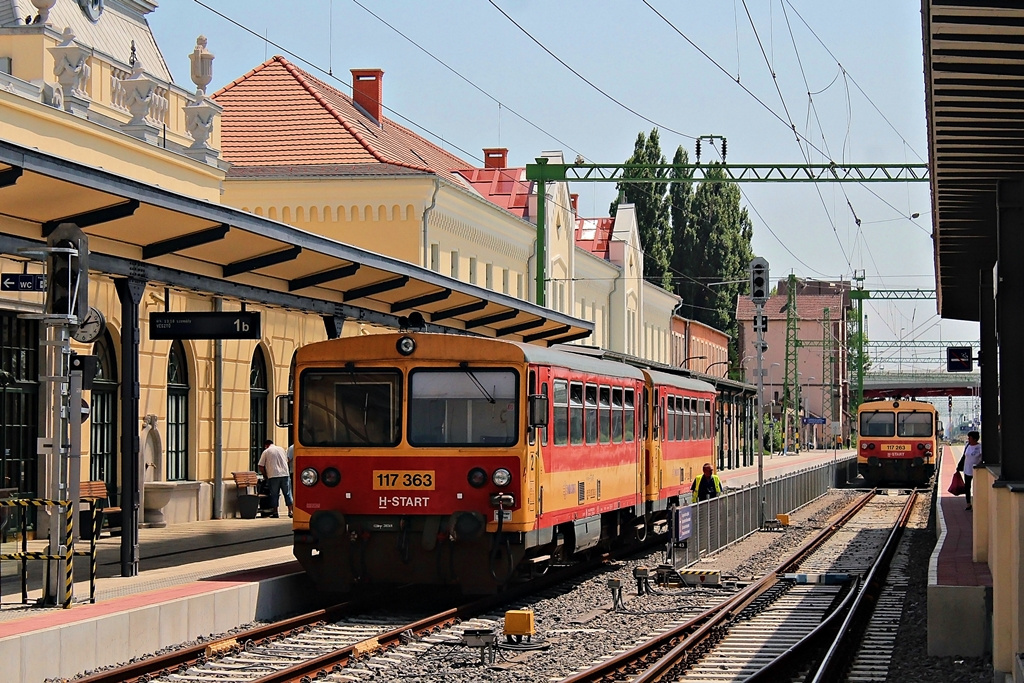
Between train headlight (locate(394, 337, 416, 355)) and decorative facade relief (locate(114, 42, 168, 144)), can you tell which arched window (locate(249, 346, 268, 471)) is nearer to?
decorative facade relief (locate(114, 42, 168, 144))

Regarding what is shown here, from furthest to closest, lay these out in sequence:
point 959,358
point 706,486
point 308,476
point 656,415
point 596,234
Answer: point 596,234 → point 959,358 → point 706,486 → point 656,415 → point 308,476

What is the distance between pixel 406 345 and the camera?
615 inches

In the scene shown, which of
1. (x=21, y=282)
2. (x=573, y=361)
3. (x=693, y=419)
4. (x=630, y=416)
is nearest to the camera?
(x=21, y=282)

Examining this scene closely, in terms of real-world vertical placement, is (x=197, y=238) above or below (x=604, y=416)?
above

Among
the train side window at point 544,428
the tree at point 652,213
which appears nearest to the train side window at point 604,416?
the train side window at point 544,428

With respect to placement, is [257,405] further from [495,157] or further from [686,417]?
[495,157]

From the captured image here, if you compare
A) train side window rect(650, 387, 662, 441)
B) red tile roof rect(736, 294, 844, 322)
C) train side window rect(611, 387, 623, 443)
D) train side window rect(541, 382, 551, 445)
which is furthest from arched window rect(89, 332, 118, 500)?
red tile roof rect(736, 294, 844, 322)

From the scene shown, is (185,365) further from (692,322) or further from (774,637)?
(692,322)

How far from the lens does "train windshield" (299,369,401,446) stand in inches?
616

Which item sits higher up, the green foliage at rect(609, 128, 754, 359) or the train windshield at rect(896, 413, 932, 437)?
the green foliage at rect(609, 128, 754, 359)

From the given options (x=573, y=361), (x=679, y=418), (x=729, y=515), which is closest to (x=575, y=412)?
(x=573, y=361)

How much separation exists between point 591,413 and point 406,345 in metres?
3.18

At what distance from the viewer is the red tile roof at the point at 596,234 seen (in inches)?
2408

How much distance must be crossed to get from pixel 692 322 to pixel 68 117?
5779 centimetres
